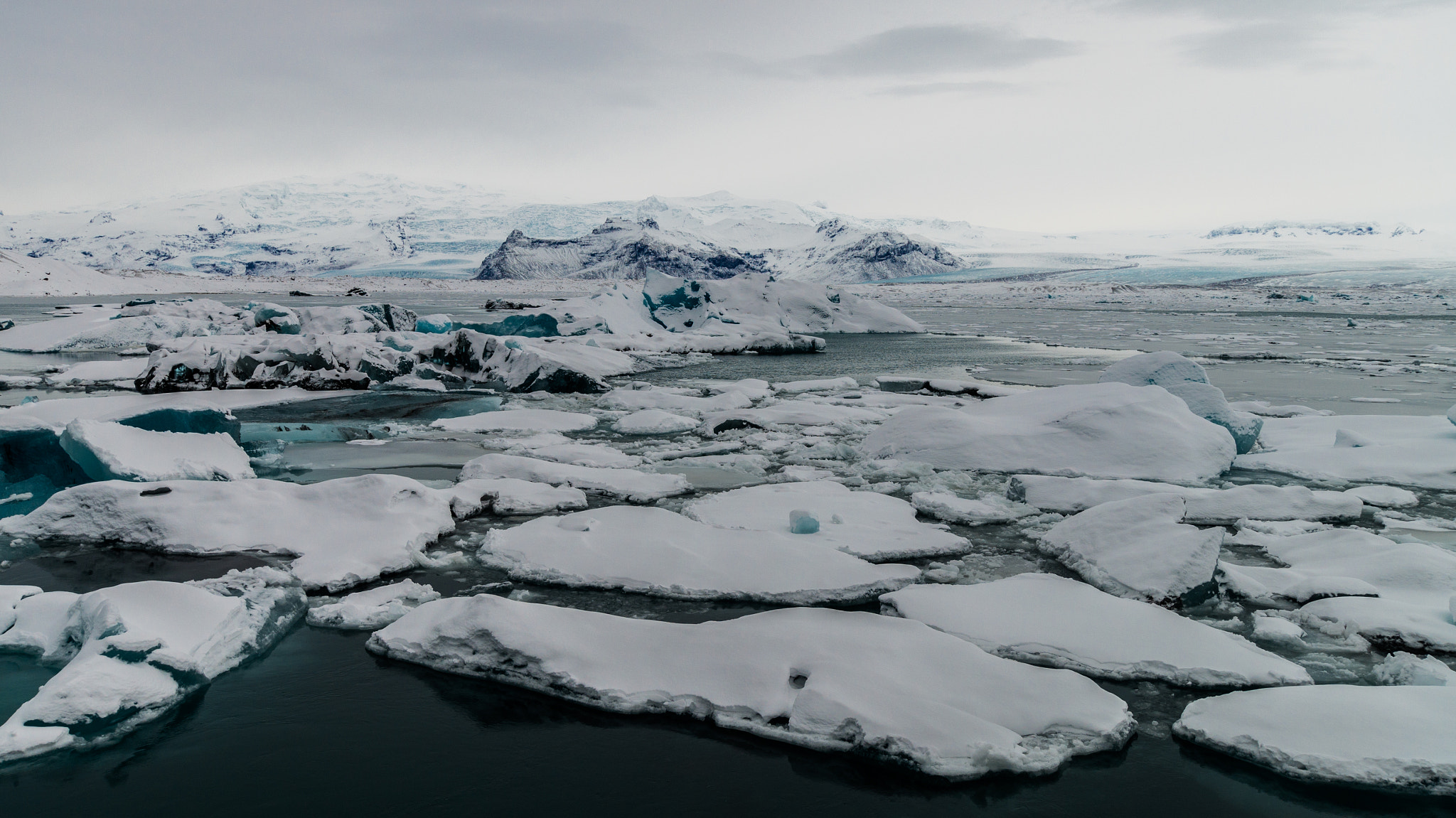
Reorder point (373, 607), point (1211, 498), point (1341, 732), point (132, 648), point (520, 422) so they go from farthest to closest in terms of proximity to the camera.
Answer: point (520, 422), point (1211, 498), point (373, 607), point (132, 648), point (1341, 732)

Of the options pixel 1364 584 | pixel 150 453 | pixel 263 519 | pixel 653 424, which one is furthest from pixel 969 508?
pixel 150 453

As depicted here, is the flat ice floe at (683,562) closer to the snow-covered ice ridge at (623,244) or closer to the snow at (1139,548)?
the snow at (1139,548)

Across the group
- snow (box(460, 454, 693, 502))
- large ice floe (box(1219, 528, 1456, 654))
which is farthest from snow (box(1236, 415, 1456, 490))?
snow (box(460, 454, 693, 502))

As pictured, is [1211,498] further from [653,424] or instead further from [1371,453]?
[653,424]

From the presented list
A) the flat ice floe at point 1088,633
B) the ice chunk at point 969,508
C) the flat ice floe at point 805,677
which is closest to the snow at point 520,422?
the ice chunk at point 969,508

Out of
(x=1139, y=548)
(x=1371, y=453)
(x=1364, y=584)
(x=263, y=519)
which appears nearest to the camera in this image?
(x=1364, y=584)

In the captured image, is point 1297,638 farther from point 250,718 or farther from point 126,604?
point 126,604

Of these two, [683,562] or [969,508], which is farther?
[969,508]
